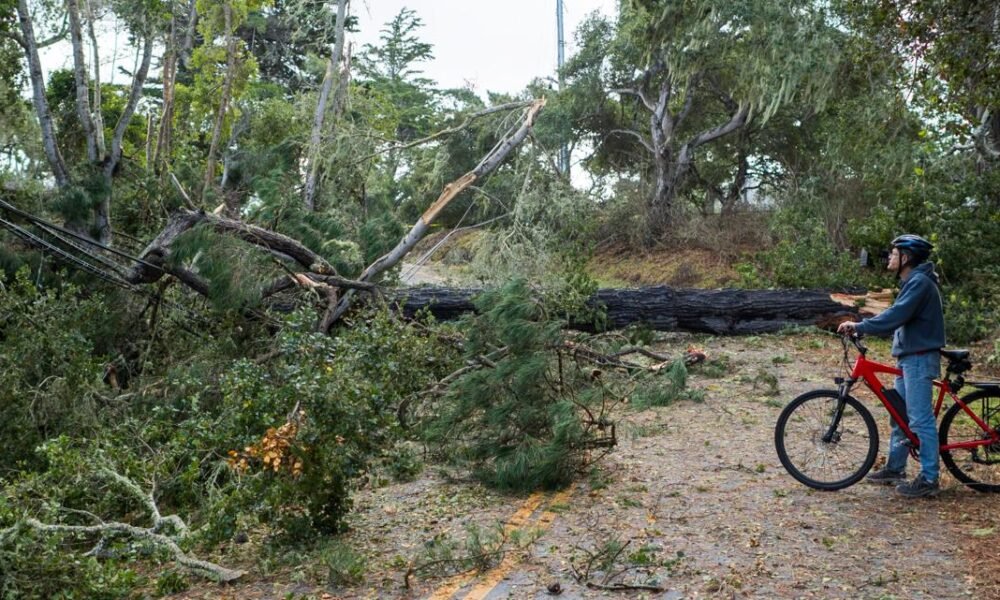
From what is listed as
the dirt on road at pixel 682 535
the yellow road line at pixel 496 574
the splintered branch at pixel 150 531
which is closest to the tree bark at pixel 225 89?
the splintered branch at pixel 150 531

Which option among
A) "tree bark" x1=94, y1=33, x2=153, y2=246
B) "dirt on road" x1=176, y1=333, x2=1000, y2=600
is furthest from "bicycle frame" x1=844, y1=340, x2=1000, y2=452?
"tree bark" x1=94, y1=33, x2=153, y2=246

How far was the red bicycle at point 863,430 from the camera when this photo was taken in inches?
266

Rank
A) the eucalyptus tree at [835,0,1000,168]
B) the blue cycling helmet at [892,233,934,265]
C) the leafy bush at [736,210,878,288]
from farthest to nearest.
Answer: the leafy bush at [736,210,878,288] < the eucalyptus tree at [835,0,1000,168] < the blue cycling helmet at [892,233,934,265]

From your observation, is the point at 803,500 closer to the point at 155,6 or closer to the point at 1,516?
the point at 1,516

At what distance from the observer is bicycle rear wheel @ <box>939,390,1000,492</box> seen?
6.78 meters

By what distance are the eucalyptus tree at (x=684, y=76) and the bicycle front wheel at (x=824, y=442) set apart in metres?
14.2

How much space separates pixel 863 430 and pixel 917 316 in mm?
985

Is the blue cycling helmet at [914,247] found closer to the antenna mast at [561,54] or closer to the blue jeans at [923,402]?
the blue jeans at [923,402]

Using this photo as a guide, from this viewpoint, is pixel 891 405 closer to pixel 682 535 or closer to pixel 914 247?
pixel 914 247

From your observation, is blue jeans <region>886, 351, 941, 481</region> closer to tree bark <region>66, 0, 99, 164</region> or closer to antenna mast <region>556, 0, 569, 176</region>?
tree bark <region>66, 0, 99, 164</region>

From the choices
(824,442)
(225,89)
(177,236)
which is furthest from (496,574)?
(225,89)

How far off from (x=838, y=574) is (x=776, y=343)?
359 inches

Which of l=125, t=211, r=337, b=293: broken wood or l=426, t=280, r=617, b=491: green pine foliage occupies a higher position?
l=125, t=211, r=337, b=293: broken wood

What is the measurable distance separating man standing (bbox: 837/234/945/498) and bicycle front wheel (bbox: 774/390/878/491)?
0.33m
